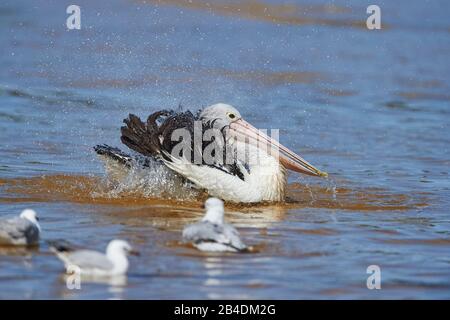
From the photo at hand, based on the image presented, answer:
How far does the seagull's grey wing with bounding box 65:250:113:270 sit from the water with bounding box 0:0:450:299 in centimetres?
14

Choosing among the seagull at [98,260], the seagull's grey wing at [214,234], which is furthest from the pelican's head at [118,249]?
the seagull's grey wing at [214,234]

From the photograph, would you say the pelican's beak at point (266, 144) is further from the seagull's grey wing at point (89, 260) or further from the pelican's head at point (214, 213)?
the seagull's grey wing at point (89, 260)

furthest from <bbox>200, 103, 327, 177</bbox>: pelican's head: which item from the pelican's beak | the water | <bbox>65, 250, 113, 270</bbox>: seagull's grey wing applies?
<bbox>65, 250, 113, 270</bbox>: seagull's grey wing

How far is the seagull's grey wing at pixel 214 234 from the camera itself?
6.26m

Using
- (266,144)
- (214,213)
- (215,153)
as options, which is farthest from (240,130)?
(214,213)

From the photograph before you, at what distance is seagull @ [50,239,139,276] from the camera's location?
19.0 feet

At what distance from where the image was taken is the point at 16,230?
6211mm

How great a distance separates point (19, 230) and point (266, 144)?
2.91 meters

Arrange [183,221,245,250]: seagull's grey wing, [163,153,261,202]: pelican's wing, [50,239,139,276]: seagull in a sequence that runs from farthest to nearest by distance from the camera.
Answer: [163,153,261,202]: pelican's wing
[183,221,245,250]: seagull's grey wing
[50,239,139,276]: seagull

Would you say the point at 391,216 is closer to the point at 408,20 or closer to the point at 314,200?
the point at 314,200

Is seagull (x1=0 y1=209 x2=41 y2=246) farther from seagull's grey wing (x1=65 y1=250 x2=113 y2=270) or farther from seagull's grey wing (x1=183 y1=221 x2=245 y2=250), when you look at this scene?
seagull's grey wing (x1=183 y1=221 x2=245 y2=250)

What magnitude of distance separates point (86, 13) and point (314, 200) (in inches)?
358
